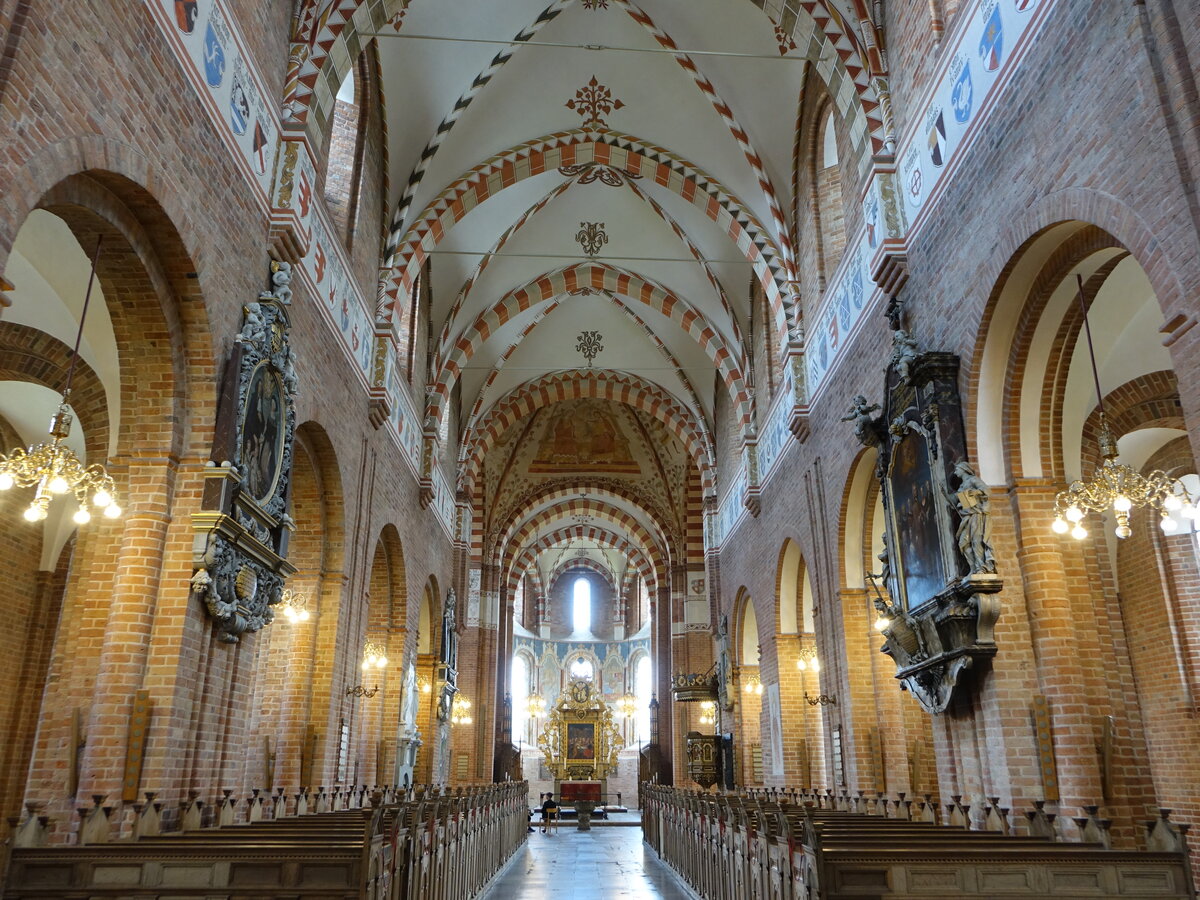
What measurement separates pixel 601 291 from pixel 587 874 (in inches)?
452

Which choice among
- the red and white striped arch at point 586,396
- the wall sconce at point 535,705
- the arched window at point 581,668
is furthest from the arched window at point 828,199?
the arched window at point 581,668

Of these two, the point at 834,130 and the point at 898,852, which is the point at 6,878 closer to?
the point at 898,852

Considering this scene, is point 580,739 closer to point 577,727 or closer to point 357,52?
point 577,727

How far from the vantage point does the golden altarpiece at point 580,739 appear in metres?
35.3

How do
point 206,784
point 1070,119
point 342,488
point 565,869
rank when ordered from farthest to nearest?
point 565,869, point 342,488, point 206,784, point 1070,119

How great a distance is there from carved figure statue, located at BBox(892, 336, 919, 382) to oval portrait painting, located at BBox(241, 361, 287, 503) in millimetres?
5673

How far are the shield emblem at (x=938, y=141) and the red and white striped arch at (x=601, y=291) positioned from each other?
967 cm

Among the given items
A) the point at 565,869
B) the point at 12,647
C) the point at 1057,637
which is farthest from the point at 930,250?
the point at 12,647

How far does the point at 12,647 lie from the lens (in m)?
12.4

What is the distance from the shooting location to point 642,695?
138ft

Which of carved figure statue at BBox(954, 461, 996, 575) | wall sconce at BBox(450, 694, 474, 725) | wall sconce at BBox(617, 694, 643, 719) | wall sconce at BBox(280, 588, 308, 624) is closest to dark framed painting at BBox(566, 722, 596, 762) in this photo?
wall sconce at BBox(617, 694, 643, 719)

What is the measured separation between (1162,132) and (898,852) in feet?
13.8

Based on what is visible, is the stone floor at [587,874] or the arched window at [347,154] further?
the arched window at [347,154]

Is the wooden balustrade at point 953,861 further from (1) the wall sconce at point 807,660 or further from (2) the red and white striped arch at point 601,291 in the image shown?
(2) the red and white striped arch at point 601,291
